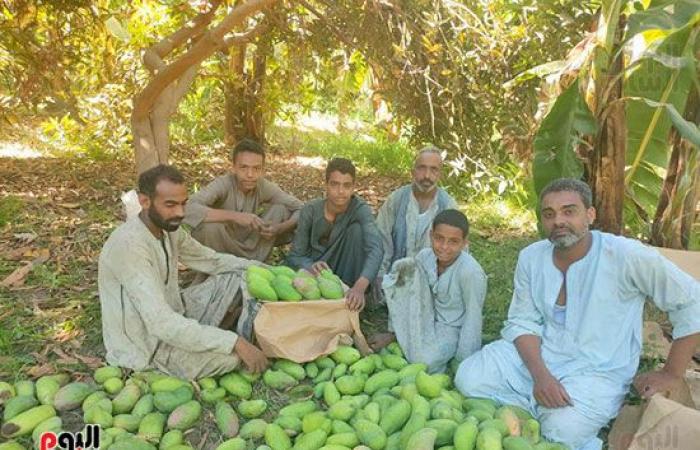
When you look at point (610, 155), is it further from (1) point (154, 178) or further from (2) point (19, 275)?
(2) point (19, 275)

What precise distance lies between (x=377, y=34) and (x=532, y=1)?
5.05ft

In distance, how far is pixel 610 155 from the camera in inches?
152

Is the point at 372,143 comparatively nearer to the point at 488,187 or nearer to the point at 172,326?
the point at 488,187

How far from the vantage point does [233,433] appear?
2.77 m

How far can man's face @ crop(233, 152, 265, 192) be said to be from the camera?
14.1 ft

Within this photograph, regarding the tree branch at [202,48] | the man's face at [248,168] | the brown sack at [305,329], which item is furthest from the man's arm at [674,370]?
the tree branch at [202,48]

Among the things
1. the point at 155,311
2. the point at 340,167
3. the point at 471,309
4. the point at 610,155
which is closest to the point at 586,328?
the point at 471,309

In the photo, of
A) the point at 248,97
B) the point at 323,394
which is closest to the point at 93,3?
the point at 248,97

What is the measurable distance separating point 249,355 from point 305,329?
1.20 feet

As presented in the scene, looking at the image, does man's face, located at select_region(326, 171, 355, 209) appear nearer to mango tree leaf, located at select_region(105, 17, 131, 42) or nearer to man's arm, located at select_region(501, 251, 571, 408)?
man's arm, located at select_region(501, 251, 571, 408)

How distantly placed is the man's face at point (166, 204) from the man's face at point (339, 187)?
104cm

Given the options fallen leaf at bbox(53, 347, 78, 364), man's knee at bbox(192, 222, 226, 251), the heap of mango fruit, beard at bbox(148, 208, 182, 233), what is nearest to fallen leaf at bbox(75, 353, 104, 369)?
fallen leaf at bbox(53, 347, 78, 364)

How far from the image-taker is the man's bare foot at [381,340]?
3574mm

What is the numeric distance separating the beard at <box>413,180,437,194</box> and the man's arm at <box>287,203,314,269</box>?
0.73 metres
